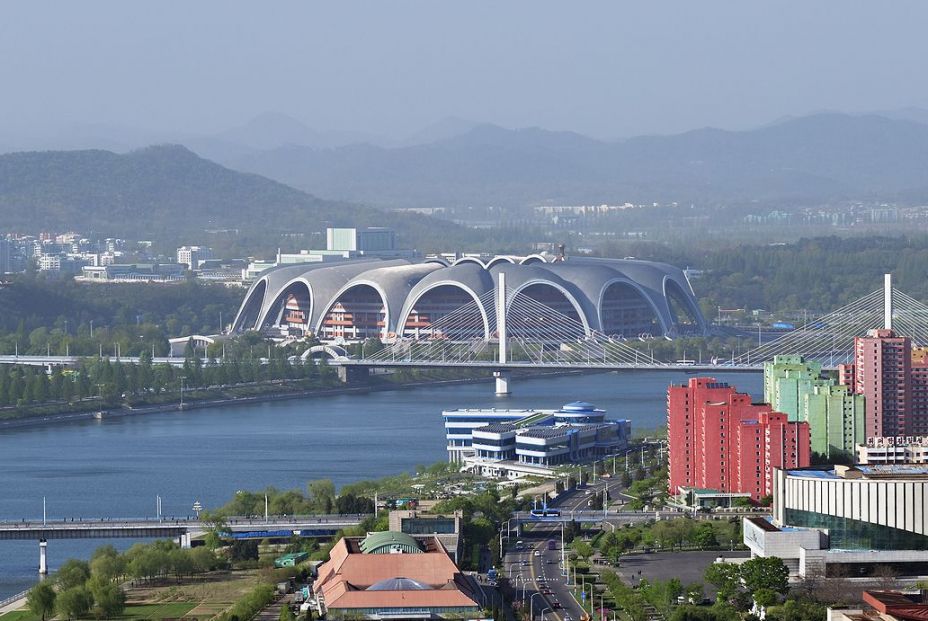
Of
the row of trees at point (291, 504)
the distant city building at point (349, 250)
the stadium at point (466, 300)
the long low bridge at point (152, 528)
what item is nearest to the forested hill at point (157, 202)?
the distant city building at point (349, 250)

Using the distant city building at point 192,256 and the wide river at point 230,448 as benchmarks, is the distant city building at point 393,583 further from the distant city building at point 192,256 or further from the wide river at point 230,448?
the distant city building at point 192,256

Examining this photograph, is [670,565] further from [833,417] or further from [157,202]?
[157,202]

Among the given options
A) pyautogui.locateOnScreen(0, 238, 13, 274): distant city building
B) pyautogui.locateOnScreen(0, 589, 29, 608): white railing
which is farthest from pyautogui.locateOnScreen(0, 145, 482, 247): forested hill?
pyautogui.locateOnScreen(0, 589, 29, 608): white railing

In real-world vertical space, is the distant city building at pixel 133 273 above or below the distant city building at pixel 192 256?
below

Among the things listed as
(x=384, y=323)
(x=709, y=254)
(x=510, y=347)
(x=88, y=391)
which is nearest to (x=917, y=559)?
(x=88, y=391)

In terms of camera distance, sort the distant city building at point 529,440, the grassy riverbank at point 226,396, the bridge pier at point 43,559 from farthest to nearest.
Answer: the grassy riverbank at point 226,396 < the distant city building at point 529,440 < the bridge pier at point 43,559

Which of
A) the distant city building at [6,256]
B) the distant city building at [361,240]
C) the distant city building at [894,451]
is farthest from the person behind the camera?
the distant city building at [6,256]
